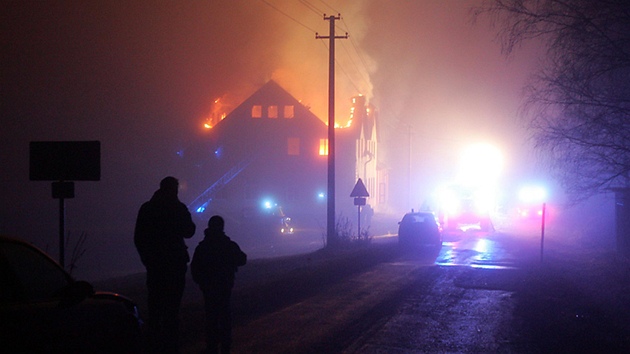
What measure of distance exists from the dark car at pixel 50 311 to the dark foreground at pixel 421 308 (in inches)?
119

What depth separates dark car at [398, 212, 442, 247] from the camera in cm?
2559

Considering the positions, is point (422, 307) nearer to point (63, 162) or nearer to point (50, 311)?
point (63, 162)

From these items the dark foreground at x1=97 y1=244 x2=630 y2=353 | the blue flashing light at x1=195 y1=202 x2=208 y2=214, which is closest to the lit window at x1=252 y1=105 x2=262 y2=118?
the blue flashing light at x1=195 y1=202 x2=208 y2=214

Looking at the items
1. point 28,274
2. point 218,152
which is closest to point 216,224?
point 28,274

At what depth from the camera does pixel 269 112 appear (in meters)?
54.9

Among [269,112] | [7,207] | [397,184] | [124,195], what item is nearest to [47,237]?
[7,207]

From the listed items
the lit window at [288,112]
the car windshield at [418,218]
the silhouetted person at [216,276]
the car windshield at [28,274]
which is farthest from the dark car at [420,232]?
the lit window at [288,112]

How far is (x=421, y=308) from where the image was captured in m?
11.5

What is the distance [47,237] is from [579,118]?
105ft

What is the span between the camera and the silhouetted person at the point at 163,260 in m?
7.31

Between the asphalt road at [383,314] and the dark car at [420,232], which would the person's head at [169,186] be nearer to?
the asphalt road at [383,314]

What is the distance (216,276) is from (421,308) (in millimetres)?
5042

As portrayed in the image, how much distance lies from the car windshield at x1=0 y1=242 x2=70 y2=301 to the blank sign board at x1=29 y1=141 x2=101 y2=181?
19.7 feet

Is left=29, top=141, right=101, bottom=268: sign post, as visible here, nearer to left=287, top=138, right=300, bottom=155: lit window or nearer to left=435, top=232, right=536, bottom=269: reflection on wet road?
left=435, top=232, right=536, bottom=269: reflection on wet road
